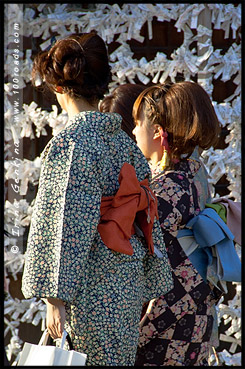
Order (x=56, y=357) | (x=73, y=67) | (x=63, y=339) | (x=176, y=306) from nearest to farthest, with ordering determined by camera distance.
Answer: (x=56, y=357) < (x=63, y=339) < (x=73, y=67) < (x=176, y=306)

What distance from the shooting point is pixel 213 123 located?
2.81 metres

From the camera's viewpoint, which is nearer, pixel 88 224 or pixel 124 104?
pixel 88 224

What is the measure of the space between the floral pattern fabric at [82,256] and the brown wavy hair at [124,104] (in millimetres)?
988

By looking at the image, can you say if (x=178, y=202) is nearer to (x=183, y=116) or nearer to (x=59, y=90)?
(x=183, y=116)

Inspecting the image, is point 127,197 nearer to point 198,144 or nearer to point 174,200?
point 174,200

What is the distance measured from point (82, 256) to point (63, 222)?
0.15 meters

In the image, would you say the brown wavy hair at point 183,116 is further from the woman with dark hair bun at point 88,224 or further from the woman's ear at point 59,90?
the woman's ear at point 59,90

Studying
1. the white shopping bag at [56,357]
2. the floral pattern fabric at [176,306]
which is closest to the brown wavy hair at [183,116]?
the floral pattern fabric at [176,306]

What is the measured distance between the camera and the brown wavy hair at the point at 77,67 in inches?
92.6

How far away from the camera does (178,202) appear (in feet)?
8.87

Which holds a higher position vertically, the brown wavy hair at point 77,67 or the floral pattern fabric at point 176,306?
the brown wavy hair at point 77,67

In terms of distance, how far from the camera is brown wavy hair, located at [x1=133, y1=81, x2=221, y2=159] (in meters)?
2.75

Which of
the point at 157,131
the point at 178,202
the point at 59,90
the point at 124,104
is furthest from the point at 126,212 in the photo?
the point at 124,104

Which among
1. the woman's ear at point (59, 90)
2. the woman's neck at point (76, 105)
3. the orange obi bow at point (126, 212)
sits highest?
the woman's ear at point (59, 90)
